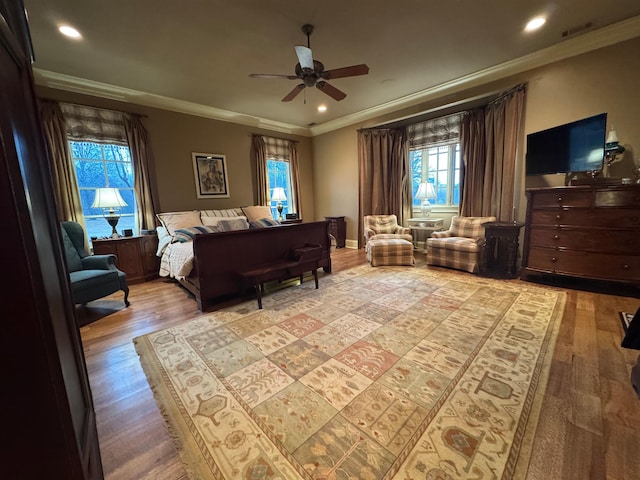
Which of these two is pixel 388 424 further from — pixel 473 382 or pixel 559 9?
pixel 559 9

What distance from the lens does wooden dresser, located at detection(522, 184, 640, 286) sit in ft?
8.48

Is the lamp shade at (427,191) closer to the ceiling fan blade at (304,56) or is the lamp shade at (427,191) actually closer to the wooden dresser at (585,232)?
the wooden dresser at (585,232)

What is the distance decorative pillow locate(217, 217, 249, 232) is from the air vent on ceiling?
4.73m

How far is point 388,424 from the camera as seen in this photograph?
1.32m

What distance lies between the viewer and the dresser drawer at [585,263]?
2613mm

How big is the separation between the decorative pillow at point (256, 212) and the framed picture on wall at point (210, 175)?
0.53 m

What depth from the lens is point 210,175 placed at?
4863mm

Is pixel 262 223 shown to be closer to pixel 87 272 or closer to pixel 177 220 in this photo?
pixel 177 220

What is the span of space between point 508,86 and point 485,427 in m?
4.28

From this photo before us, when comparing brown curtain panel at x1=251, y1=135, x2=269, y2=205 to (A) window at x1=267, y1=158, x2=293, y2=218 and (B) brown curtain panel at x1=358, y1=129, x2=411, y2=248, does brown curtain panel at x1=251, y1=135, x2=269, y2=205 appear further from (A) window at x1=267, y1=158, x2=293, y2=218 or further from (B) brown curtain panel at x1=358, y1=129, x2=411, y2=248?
(B) brown curtain panel at x1=358, y1=129, x2=411, y2=248

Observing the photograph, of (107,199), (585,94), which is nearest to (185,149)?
(107,199)

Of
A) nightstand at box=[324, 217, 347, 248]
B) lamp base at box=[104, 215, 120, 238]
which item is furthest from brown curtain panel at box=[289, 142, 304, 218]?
lamp base at box=[104, 215, 120, 238]

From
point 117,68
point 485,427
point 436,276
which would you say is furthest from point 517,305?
point 117,68

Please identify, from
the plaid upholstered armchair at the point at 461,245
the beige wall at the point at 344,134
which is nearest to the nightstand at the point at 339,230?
the beige wall at the point at 344,134
